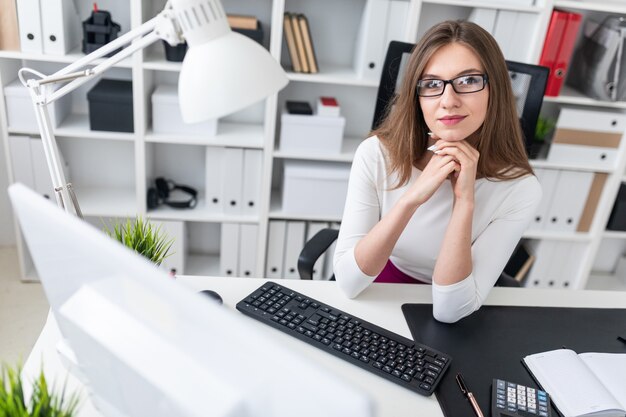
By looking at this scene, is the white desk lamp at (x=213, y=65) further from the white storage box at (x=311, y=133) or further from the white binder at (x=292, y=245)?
the white binder at (x=292, y=245)

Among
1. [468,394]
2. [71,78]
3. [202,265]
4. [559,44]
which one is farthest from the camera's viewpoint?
[202,265]

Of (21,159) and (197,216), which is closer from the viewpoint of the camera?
(21,159)

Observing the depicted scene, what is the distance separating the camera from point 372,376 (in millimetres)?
1138

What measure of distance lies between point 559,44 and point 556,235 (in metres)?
0.90

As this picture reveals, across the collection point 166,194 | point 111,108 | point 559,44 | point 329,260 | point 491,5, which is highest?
point 491,5

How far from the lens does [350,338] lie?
4.00 feet

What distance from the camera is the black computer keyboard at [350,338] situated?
1.14 metres

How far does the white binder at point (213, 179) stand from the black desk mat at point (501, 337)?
4.50 feet

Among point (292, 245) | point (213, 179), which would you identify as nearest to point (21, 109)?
point (213, 179)

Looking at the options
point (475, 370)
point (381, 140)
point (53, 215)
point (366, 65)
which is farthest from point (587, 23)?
point (53, 215)

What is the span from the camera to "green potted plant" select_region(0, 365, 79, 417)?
2.39 feet

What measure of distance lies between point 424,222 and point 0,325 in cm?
183

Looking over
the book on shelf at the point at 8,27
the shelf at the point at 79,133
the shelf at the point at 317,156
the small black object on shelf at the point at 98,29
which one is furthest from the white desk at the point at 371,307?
the book on shelf at the point at 8,27

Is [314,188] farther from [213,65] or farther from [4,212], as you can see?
[213,65]
